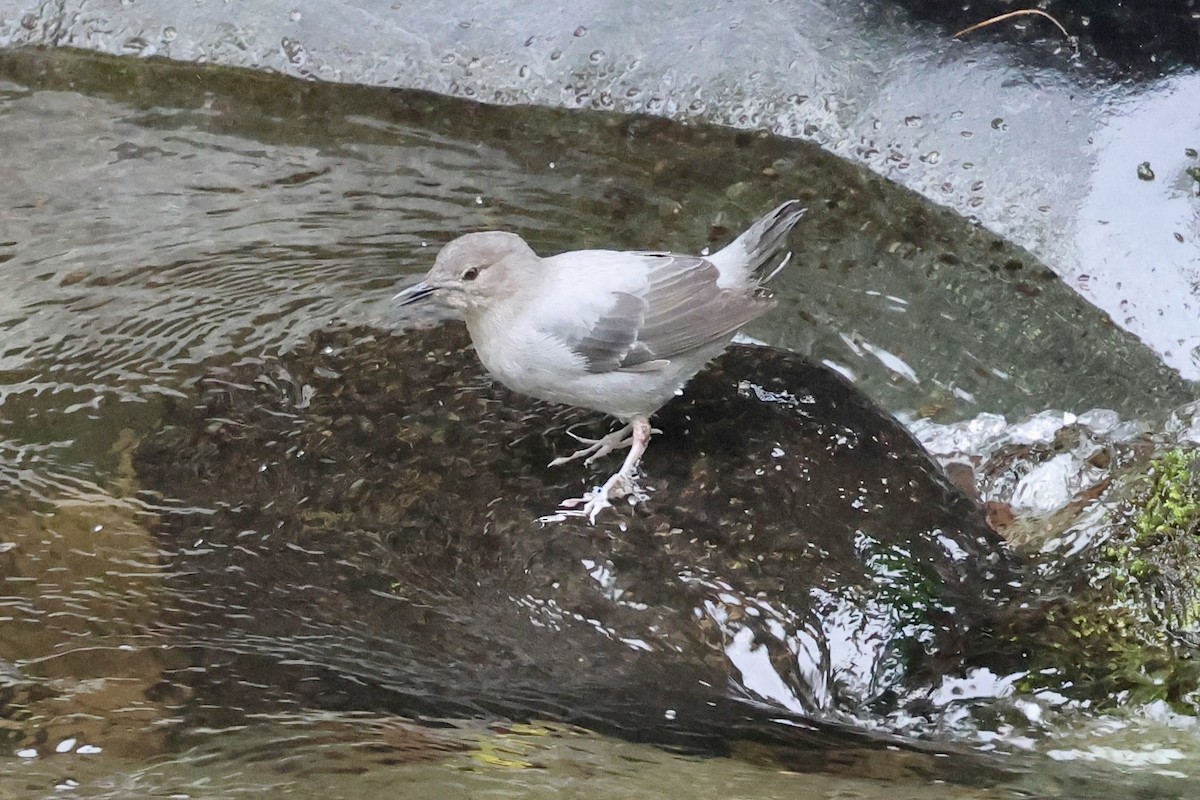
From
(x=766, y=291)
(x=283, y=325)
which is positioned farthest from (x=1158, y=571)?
(x=283, y=325)

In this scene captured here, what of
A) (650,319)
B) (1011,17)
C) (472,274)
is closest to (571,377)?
(650,319)

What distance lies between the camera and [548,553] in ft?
10.6

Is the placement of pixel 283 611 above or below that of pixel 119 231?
below

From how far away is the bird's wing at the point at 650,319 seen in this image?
3533 mm

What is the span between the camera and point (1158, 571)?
114 inches

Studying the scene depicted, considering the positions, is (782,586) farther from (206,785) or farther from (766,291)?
(206,785)

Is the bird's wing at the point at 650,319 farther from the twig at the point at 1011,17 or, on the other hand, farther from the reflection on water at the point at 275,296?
the twig at the point at 1011,17

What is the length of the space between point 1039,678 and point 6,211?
469cm

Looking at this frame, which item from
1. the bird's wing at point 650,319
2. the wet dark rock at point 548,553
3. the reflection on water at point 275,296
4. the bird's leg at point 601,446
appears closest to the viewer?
the reflection on water at point 275,296

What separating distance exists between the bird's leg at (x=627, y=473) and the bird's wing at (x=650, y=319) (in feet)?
0.82

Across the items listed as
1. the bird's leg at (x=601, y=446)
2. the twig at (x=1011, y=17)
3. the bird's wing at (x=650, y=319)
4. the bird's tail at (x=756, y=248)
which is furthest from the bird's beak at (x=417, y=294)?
the twig at (x=1011, y=17)

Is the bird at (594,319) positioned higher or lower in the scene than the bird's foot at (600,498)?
higher

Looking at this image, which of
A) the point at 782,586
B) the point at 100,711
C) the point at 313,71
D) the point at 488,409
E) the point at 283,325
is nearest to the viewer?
the point at 100,711

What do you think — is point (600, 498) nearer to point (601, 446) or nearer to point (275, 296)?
point (601, 446)
